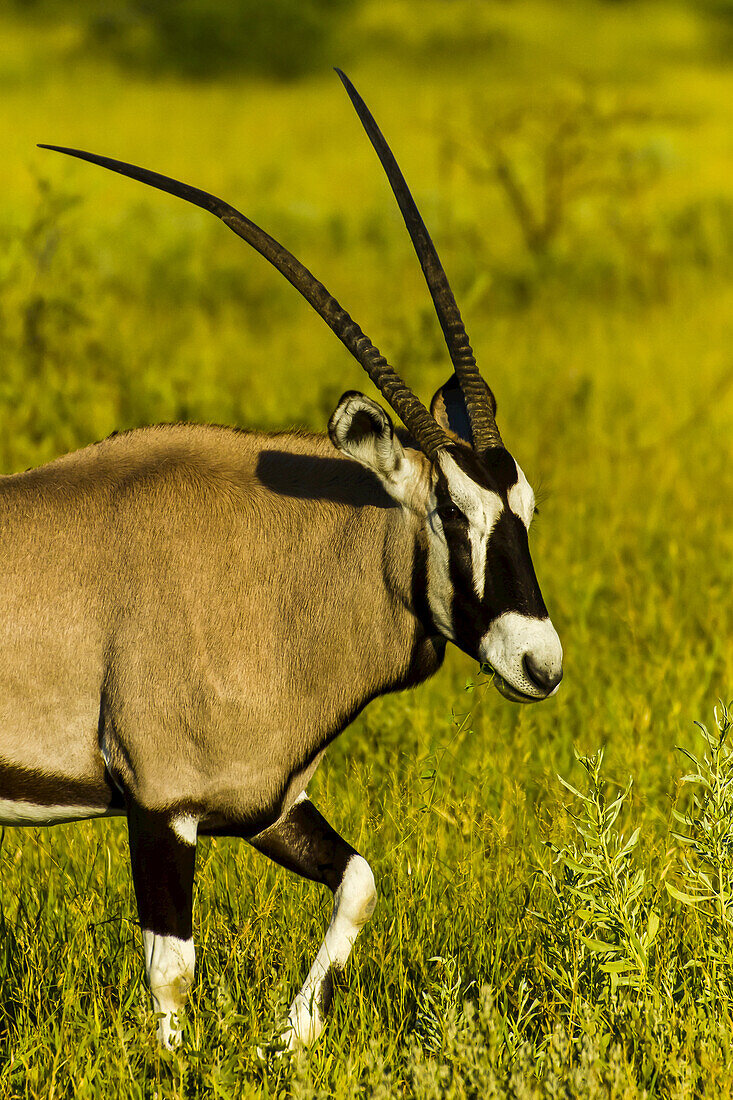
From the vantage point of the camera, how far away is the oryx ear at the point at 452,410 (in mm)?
3547

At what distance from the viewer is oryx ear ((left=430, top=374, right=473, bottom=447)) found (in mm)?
3547

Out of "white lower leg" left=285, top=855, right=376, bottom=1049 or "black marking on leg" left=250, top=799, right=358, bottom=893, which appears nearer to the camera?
"white lower leg" left=285, top=855, right=376, bottom=1049

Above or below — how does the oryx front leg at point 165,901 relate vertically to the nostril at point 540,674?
below

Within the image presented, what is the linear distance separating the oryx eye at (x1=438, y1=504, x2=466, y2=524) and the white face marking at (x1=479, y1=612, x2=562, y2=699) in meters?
0.26

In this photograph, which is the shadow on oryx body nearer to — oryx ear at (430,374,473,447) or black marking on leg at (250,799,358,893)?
black marking on leg at (250,799,358,893)

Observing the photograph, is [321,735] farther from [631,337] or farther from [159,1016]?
[631,337]

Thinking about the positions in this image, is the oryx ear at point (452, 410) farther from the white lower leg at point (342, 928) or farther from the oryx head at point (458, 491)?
the white lower leg at point (342, 928)

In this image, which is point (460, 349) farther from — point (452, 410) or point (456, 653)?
point (456, 653)

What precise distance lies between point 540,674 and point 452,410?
0.89 m

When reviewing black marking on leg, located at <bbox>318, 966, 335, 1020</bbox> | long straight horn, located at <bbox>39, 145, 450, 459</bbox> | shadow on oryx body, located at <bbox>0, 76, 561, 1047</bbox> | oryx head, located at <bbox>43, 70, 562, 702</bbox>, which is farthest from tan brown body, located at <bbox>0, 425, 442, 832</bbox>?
black marking on leg, located at <bbox>318, 966, 335, 1020</bbox>

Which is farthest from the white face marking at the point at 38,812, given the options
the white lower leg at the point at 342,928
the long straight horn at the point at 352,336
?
the long straight horn at the point at 352,336

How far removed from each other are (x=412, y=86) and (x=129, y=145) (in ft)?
22.8

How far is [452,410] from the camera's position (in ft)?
11.8

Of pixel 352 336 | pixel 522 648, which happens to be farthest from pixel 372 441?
pixel 522 648
